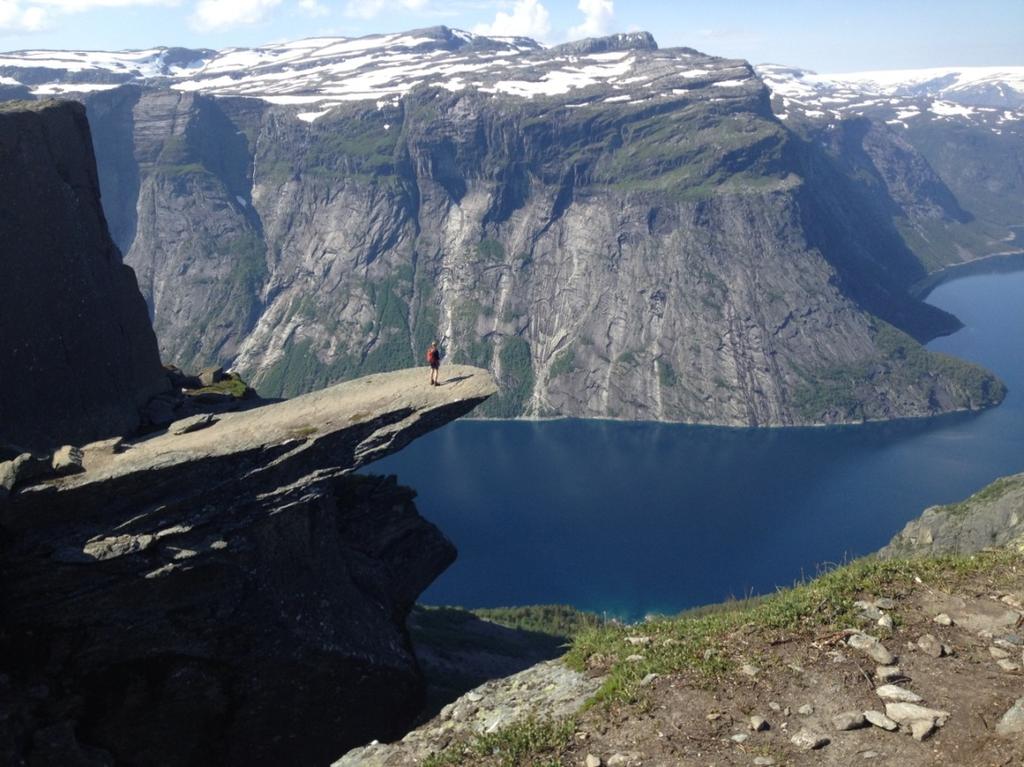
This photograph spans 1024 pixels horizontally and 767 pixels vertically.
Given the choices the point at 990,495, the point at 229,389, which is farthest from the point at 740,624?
the point at 229,389

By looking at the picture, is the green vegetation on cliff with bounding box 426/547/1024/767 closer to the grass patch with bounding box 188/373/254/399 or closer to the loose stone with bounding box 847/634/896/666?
the loose stone with bounding box 847/634/896/666

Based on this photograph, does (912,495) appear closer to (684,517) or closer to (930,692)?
(684,517)

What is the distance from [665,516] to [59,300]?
13198 centimetres

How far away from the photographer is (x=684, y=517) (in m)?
155

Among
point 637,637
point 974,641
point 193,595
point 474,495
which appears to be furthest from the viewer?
point 474,495

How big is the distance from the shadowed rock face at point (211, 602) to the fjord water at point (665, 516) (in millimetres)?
88925

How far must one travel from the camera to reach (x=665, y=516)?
509 feet

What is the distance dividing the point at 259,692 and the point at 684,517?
13092 centimetres

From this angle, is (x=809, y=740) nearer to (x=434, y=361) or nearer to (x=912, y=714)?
(x=912, y=714)

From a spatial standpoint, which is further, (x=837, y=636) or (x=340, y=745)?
Result: (x=340, y=745)

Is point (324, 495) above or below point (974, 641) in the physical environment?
below

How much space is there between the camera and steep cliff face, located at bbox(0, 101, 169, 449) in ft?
110

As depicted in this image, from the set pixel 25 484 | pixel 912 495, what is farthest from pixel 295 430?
pixel 912 495

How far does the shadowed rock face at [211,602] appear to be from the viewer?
28.1 m
